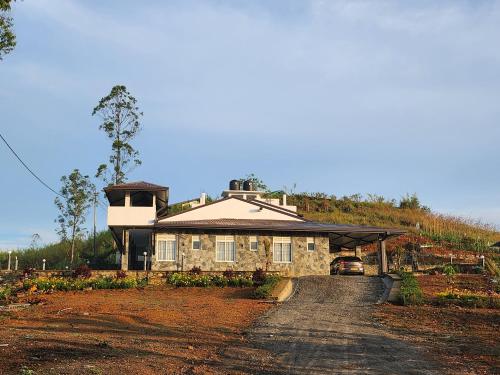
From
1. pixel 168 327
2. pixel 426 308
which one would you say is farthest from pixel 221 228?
pixel 168 327

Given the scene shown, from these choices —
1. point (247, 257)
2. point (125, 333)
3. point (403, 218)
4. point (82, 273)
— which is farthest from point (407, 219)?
point (125, 333)

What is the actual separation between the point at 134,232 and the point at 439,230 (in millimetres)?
29259

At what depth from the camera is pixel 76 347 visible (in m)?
11.6

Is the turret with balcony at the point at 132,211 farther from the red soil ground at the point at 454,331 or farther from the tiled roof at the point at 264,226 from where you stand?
the red soil ground at the point at 454,331

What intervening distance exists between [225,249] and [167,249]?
11.2 feet

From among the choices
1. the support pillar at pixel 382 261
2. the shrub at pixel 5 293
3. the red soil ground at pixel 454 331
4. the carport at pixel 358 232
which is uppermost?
the carport at pixel 358 232

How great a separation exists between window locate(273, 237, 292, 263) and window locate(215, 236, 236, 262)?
8.38 ft

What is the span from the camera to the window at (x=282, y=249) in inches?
1363

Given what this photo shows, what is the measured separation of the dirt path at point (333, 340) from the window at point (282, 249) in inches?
390

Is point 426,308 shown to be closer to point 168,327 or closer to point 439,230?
point 168,327

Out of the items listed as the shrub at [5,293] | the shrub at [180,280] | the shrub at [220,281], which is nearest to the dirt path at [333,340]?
the shrub at [220,281]

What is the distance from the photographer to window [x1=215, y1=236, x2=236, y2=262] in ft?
112

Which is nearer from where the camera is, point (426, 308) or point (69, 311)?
point (69, 311)

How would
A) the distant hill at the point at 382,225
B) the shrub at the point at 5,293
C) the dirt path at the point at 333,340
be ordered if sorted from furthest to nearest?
the distant hill at the point at 382,225
the shrub at the point at 5,293
the dirt path at the point at 333,340
